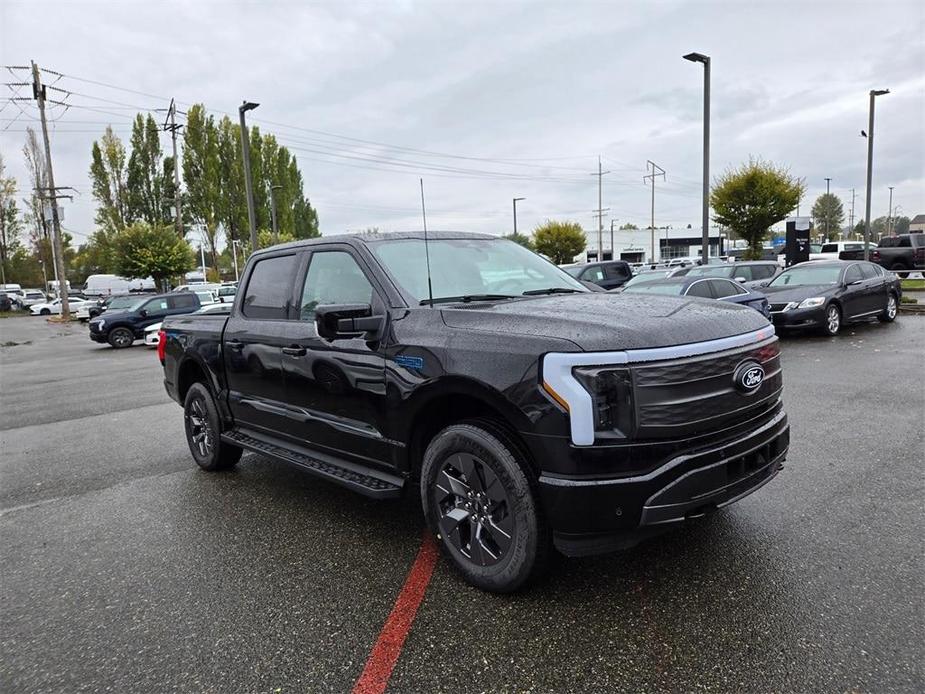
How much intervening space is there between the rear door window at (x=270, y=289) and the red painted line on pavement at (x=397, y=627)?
1983 mm

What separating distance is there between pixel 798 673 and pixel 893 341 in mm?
11280

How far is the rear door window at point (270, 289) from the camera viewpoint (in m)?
4.52

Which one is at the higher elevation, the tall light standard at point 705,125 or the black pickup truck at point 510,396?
the tall light standard at point 705,125

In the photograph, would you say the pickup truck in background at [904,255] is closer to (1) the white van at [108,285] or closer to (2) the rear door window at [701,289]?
(2) the rear door window at [701,289]

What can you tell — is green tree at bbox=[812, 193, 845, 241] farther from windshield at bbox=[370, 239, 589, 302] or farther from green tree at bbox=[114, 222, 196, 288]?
windshield at bbox=[370, 239, 589, 302]

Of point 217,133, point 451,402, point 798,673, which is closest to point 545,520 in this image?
point 451,402

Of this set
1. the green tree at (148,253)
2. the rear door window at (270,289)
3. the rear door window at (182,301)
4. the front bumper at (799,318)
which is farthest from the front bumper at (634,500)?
the green tree at (148,253)

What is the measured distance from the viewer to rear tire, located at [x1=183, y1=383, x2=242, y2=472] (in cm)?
527

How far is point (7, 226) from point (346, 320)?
72.4m

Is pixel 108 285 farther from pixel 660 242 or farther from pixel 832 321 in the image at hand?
pixel 660 242

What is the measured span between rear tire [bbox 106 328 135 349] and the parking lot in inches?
613

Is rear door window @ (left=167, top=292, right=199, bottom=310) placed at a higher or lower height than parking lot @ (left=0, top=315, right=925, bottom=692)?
higher

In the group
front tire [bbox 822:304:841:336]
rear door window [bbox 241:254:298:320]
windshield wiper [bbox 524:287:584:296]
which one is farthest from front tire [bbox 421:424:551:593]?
front tire [bbox 822:304:841:336]

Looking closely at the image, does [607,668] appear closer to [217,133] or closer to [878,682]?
[878,682]
